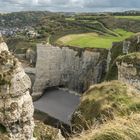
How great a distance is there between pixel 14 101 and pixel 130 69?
17436 mm

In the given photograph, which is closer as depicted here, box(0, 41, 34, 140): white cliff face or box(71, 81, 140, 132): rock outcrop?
box(0, 41, 34, 140): white cliff face

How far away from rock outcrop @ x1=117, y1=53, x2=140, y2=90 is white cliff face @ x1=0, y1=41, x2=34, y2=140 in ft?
49.1

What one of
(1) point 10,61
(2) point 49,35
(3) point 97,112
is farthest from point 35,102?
(2) point 49,35

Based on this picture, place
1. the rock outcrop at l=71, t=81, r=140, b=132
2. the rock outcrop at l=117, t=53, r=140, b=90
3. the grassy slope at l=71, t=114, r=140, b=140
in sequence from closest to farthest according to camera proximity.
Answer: the grassy slope at l=71, t=114, r=140, b=140 → the rock outcrop at l=71, t=81, r=140, b=132 → the rock outcrop at l=117, t=53, r=140, b=90

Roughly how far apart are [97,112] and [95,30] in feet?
228

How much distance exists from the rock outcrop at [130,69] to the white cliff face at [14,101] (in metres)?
15.0

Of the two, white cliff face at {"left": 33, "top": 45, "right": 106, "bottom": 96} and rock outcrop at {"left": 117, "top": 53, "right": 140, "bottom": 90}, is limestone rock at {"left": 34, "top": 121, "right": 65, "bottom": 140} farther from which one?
white cliff face at {"left": 33, "top": 45, "right": 106, "bottom": 96}

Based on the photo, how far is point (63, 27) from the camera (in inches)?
3895

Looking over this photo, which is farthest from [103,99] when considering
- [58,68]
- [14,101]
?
[58,68]

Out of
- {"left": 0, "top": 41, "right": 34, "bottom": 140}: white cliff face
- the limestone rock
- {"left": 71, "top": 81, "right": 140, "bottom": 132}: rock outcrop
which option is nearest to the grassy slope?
{"left": 0, "top": 41, "right": 34, "bottom": 140}: white cliff face

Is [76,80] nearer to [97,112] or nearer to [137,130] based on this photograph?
[97,112]

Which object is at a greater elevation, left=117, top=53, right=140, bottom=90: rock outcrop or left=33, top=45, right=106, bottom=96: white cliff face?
left=117, top=53, right=140, bottom=90: rock outcrop

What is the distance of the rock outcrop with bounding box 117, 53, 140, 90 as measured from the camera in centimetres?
3506

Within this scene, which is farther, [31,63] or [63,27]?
[63,27]
